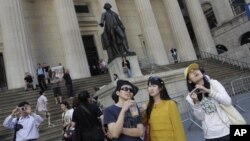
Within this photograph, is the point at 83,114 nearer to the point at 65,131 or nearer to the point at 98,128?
the point at 98,128

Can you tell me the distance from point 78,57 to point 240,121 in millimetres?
19088

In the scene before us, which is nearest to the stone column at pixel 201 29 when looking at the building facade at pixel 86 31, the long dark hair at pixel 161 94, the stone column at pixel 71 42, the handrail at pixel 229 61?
the building facade at pixel 86 31

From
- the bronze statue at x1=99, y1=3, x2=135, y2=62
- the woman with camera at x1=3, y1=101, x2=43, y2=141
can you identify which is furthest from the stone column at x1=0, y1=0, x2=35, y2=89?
the woman with camera at x1=3, y1=101, x2=43, y2=141

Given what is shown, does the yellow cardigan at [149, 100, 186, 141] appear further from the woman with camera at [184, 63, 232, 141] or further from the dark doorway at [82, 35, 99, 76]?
the dark doorway at [82, 35, 99, 76]

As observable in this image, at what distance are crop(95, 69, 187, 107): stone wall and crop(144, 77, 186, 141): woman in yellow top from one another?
8.39 metres

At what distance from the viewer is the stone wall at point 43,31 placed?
79.4 feet

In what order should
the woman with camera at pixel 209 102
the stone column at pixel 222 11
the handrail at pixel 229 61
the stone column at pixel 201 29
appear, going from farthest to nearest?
1. the stone column at pixel 222 11
2. the stone column at pixel 201 29
3. the handrail at pixel 229 61
4. the woman with camera at pixel 209 102

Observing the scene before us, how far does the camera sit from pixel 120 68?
1344 cm

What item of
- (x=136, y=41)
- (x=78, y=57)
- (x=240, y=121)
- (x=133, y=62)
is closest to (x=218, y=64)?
(x=136, y=41)

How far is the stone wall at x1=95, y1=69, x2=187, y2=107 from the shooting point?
12.5 m

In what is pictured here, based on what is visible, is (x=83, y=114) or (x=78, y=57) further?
(x=78, y=57)

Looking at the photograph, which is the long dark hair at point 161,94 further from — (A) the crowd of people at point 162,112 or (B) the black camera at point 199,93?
(B) the black camera at point 199,93

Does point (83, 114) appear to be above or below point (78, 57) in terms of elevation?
below

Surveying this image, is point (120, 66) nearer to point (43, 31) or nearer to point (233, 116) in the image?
point (233, 116)
